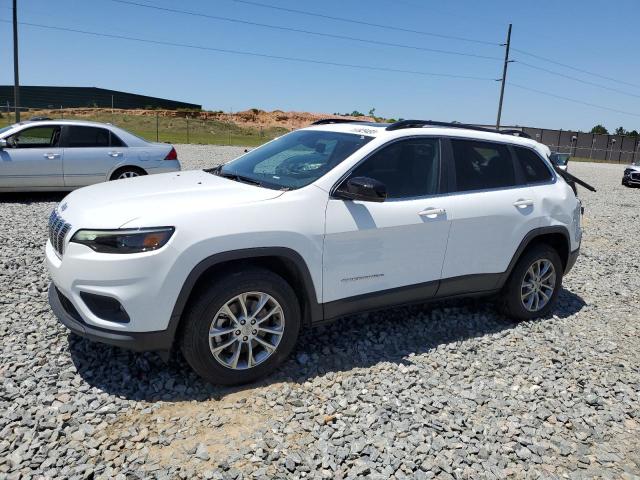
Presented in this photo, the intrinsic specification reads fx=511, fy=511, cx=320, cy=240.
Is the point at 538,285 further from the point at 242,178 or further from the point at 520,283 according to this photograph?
the point at 242,178

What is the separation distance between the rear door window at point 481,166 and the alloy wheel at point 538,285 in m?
0.87

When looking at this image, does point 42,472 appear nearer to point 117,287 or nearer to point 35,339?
point 117,287

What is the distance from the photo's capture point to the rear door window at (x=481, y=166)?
436 cm

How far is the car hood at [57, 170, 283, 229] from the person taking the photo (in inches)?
124

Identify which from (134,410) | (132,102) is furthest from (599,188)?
(132,102)

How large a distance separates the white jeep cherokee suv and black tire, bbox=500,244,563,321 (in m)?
0.01

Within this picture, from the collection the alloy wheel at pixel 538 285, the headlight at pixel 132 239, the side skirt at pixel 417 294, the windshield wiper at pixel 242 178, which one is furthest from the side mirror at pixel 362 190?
the alloy wheel at pixel 538 285

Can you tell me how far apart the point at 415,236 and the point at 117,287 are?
2173 mm

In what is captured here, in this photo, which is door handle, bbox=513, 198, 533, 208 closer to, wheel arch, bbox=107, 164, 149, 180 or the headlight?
the headlight

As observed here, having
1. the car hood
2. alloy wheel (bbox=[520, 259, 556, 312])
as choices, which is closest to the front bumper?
the car hood

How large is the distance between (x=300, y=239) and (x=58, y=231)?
161 centimetres

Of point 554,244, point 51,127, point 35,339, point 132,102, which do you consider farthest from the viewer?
point 132,102

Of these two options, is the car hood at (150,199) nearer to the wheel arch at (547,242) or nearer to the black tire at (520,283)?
the wheel arch at (547,242)

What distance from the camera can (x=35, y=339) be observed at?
389 cm
